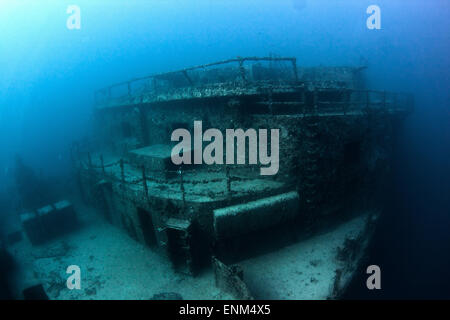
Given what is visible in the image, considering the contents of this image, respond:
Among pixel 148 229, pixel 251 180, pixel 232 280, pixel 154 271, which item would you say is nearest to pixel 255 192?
pixel 251 180

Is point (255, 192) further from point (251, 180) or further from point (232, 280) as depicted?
point (232, 280)

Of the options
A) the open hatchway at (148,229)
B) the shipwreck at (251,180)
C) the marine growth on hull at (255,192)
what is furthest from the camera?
the open hatchway at (148,229)

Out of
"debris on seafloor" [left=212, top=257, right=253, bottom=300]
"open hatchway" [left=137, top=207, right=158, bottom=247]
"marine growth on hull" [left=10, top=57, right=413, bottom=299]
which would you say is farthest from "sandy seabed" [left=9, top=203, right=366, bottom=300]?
"open hatchway" [left=137, top=207, right=158, bottom=247]

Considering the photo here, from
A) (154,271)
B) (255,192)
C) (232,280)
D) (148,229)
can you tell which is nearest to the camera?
(232,280)

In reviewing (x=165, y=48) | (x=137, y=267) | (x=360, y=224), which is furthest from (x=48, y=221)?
(x=165, y=48)

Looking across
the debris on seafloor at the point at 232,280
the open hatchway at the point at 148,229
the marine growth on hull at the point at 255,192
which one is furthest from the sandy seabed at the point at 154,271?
the open hatchway at the point at 148,229

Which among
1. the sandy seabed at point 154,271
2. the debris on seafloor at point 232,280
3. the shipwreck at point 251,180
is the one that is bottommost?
the sandy seabed at point 154,271

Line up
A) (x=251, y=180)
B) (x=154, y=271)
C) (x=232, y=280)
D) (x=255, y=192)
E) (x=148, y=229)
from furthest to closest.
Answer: (x=148, y=229) < (x=251, y=180) < (x=154, y=271) < (x=255, y=192) < (x=232, y=280)

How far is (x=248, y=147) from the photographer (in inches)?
371

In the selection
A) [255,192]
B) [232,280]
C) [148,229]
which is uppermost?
[255,192]

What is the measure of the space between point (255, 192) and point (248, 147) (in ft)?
6.96

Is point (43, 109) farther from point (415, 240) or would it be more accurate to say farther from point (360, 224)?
point (415, 240)

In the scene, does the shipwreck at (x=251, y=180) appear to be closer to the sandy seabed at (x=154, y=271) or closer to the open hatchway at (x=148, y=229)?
the open hatchway at (x=148, y=229)

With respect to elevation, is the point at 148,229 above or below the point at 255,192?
below
